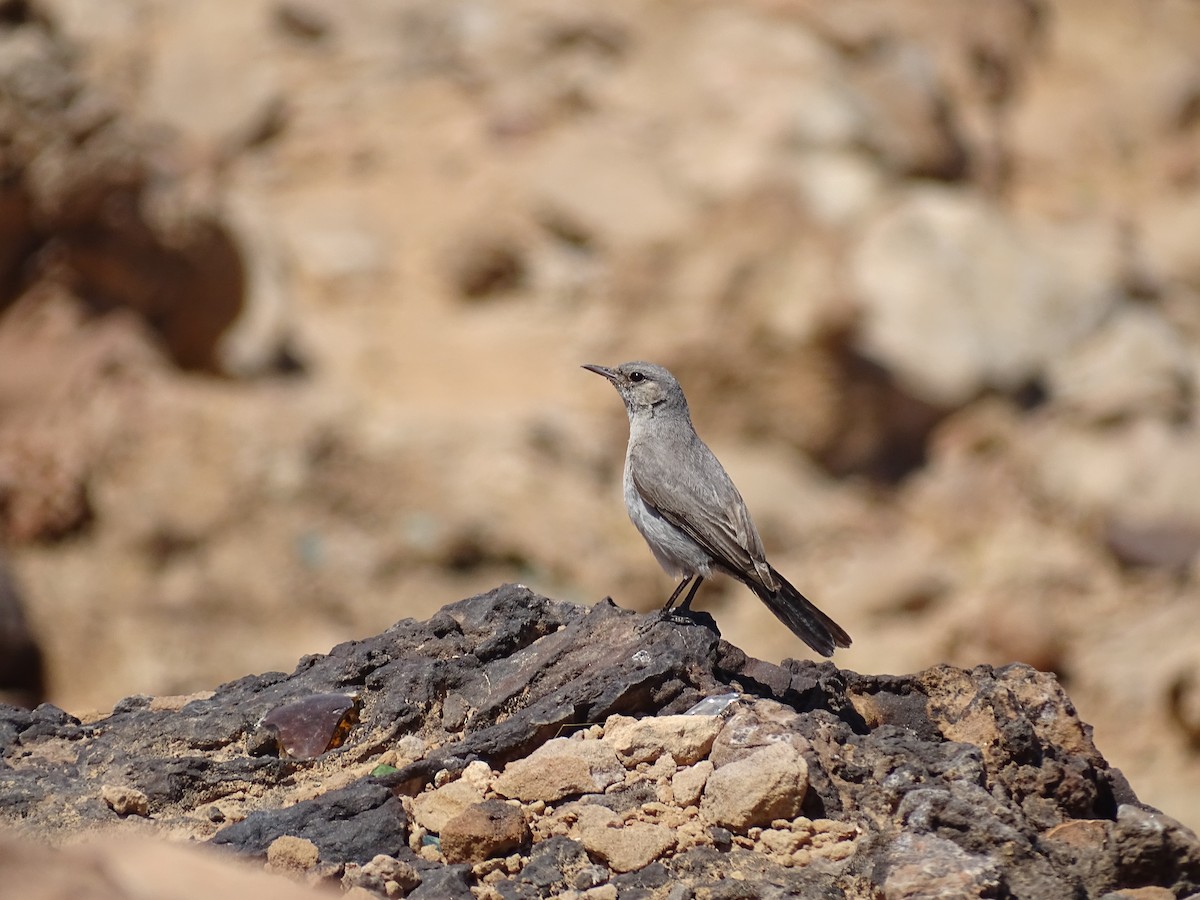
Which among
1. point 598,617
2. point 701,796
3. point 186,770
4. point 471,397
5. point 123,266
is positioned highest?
point 471,397

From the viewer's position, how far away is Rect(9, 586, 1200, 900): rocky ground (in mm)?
4449

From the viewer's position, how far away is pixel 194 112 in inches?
742

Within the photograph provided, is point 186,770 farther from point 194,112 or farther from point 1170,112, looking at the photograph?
point 1170,112

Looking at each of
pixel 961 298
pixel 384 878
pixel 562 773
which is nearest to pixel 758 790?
pixel 562 773

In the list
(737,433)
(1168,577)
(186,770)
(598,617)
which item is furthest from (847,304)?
(186,770)

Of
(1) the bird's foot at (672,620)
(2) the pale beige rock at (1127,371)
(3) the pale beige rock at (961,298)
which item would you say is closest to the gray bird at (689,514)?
(1) the bird's foot at (672,620)

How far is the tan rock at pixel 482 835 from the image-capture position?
176 inches

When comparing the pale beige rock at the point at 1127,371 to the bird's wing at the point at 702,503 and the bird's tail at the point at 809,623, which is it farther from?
the bird's tail at the point at 809,623

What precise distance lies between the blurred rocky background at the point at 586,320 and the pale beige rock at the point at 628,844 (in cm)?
791

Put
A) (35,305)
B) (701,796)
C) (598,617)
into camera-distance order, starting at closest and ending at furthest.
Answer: (701,796) < (598,617) < (35,305)

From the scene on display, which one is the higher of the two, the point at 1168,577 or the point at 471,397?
the point at 1168,577

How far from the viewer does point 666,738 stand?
4.94 metres

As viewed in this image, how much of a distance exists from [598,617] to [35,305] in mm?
9397

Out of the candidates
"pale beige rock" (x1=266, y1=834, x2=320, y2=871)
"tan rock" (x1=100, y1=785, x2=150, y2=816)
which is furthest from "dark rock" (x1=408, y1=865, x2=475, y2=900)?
"tan rock" (x1=100, y1=785, x2=150, y2=816)
